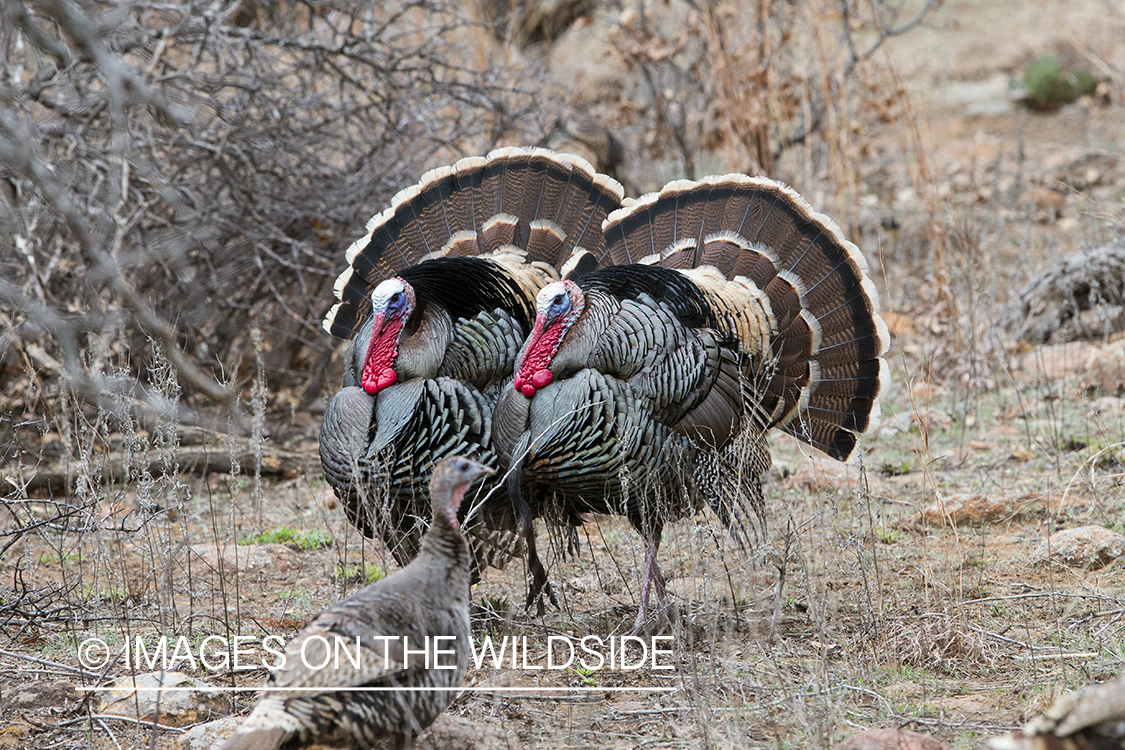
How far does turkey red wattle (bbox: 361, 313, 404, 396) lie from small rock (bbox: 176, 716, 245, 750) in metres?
1.28

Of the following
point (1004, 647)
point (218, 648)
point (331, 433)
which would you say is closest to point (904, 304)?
point (1004, 647)

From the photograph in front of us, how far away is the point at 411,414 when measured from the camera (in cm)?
372

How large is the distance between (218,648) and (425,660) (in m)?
1.22

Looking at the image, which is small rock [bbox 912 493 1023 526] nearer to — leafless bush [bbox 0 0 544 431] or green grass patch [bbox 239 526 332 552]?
green grass patch [bbox 239 526 332 552]

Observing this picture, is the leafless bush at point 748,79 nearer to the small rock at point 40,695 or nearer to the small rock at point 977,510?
the small rock at point 977,510

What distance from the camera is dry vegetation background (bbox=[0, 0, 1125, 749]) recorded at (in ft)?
9.97

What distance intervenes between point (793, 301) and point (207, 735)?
8.77 ft

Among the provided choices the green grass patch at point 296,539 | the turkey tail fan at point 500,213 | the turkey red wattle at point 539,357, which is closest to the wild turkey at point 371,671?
the turkey red wattle at point 539,357

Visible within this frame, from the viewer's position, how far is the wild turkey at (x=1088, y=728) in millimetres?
1723

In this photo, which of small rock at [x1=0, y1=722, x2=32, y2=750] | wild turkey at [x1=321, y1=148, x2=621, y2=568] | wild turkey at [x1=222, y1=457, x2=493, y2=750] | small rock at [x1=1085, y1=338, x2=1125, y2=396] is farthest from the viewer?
small rock at [x1=1085, y1=338, x2=1125, y2=396]

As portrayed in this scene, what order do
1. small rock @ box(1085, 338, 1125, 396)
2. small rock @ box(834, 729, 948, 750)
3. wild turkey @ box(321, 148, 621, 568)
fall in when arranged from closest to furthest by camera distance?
1. small rock @ box(834, 729, 948, 750)
2. wild turkey @ box(321, 148, 621, 568)
3. small rock @ box(1085, 338, 1125, 396)

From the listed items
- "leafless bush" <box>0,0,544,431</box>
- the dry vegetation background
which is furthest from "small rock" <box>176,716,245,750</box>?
"leafless bush" <box>0,0,544,431</box>

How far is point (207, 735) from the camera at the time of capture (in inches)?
110
